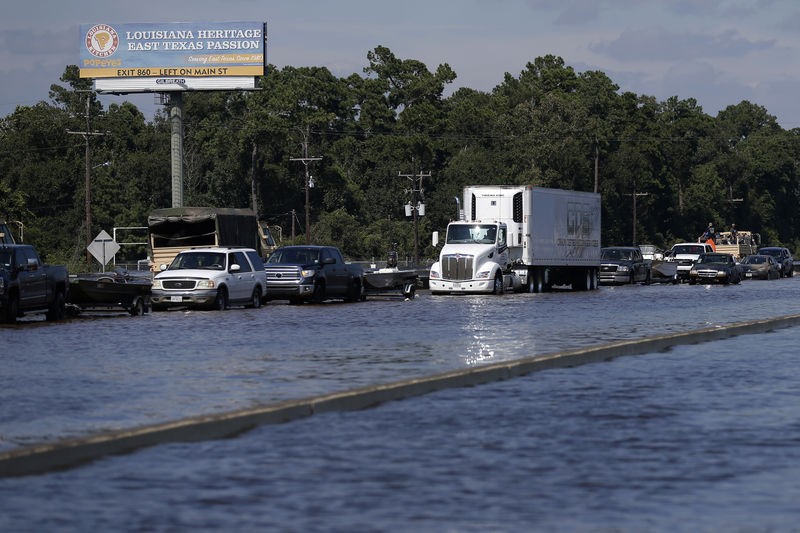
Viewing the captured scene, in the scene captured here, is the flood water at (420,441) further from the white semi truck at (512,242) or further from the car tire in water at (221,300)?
the white semi truck at (512,242)

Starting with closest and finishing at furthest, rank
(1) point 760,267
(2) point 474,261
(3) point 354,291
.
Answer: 1. (3) point 354,291
2. (2) point 474,261
3. (1) point 760,267

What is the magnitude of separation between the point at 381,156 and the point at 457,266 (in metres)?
95.5

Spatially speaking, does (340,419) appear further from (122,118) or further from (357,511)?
(122,118)

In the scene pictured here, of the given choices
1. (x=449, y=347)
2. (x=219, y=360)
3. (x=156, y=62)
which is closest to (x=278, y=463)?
(x=219, y=360)

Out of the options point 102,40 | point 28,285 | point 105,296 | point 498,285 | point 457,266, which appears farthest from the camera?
point 102,40

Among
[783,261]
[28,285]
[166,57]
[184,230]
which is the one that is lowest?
[28,285]

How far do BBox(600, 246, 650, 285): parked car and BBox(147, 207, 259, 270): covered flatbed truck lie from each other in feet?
59.8

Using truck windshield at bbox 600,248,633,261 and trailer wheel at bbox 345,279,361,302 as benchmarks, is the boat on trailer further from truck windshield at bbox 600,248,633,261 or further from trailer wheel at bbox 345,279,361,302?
truck windshield at bbox 600,248,633,261

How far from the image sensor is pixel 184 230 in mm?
52812

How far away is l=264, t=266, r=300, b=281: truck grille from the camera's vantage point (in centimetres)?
4052

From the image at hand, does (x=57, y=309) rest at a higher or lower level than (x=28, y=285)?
lower

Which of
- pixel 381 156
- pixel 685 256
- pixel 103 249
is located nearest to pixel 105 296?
pixel 103 249

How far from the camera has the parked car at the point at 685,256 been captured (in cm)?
6538

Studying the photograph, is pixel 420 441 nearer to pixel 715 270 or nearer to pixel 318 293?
pixel 318 293
